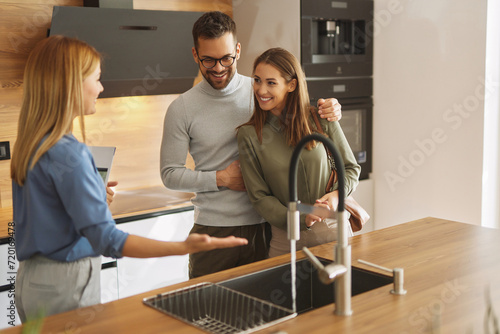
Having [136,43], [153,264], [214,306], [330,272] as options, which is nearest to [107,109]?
[136,43]

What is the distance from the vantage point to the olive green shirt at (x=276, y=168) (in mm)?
2131

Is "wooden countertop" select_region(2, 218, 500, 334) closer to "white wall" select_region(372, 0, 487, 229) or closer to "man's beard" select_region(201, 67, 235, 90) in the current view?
"man's beard" select_region(201, 67, 235, 90)

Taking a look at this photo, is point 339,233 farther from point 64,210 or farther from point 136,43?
point 136,43

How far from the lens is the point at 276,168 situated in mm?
2135

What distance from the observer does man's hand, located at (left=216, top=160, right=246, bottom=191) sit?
7.11 feet

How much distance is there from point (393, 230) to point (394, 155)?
1.61m

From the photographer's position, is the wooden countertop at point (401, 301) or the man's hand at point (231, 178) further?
the man's hand at point (231, 178)

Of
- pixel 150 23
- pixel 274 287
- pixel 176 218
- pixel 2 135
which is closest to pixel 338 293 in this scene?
pixel 274 287

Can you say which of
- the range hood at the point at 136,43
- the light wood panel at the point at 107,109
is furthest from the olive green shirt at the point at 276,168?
the light wood panel at the point at 107,109

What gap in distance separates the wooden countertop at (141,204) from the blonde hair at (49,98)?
1278 mm

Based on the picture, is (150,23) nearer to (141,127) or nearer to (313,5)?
(141,127)

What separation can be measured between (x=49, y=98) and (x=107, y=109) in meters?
1.91

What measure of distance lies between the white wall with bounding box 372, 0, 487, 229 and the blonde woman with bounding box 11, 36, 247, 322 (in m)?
2.34

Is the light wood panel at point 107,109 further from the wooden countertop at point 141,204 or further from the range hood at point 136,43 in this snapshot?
the range hood at point 136,43
